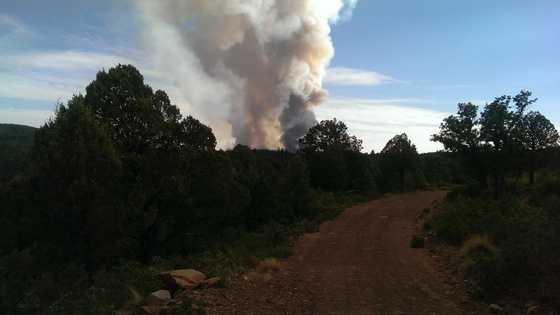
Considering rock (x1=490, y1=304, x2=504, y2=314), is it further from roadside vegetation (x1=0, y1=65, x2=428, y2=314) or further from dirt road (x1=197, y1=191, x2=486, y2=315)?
roadside vegetation (x1=0, y1=65, x2=428, y2=314)

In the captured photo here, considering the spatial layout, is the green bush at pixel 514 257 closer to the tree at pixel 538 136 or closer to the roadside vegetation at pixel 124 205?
the roadside vegetation at pixel 124 205

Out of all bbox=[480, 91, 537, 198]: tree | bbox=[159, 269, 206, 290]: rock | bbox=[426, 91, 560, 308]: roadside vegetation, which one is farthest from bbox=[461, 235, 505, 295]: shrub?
bbox=[480, 91, 537, 198]: tree

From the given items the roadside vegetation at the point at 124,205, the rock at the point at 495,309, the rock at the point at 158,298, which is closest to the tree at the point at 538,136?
the roadside vegetation at the point at 124,205

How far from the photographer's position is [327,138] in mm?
59562

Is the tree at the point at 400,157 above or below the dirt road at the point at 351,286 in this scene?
above

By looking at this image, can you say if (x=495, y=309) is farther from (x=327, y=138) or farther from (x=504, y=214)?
(x=327, y=138)

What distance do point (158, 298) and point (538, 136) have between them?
3956 cm

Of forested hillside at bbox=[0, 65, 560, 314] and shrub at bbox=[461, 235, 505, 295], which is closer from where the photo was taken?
shrub at bbox=[461, 235, 505, 295]

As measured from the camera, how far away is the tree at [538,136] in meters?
37.7

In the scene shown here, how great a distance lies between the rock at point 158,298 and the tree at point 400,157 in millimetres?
48892

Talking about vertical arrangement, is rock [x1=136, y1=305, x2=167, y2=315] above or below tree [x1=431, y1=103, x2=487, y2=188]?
below

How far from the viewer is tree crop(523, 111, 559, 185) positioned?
124ft

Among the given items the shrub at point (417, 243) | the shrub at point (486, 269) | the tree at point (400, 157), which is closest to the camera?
the shrub at point (486, 269)

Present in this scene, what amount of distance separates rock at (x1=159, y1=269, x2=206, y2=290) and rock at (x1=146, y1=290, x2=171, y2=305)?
66 centimetres
